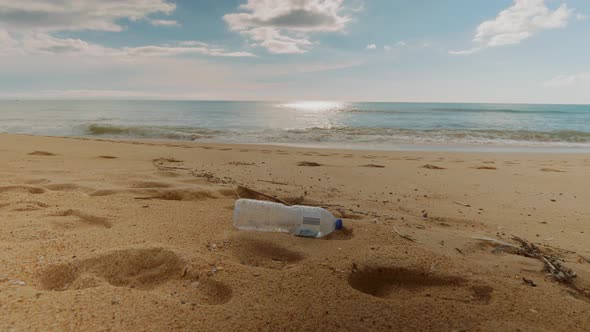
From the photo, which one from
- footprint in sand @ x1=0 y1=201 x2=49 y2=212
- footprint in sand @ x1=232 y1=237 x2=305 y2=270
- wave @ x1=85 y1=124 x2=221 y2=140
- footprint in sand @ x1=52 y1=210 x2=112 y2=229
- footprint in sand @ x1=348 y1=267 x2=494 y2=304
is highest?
footprint in sand @ x1=0 y1=201 x2=49 y2=212

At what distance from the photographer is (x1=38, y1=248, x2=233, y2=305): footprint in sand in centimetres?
139

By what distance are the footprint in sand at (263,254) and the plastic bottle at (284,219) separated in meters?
0.26

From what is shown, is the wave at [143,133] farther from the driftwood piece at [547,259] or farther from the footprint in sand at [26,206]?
the driftwood piece at [547,259]

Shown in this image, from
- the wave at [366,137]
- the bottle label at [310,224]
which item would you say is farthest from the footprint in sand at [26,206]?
the wave at [366,137]

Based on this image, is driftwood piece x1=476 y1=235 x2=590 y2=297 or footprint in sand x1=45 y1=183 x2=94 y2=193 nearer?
driftwood piece x1=476 y1=235 x2=590 y2=297

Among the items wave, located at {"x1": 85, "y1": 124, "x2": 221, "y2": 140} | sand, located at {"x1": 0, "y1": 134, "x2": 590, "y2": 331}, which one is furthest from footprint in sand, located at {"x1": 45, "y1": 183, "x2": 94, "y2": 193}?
wave, located at {"x1": 85, "y1": 124, "x2": 221, "y2": 140}

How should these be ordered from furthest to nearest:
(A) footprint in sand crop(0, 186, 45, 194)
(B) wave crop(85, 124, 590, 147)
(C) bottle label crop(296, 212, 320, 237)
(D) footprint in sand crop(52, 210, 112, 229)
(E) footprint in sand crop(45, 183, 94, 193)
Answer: (B) wave crop(85, 124, 590, 147) < (E) footprint in sand crop(45, 183, 94, 193) < (A) footprint in sand crop(0, 186, 45, 194) < (C) bottle label crop(296, 212, 320, 237) < (D) footprint in sand crop(52, 210, 112, 229)

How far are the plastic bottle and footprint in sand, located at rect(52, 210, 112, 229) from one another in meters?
0.85

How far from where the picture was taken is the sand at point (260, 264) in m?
1.25

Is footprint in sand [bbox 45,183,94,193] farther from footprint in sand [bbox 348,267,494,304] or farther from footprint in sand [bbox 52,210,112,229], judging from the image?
footprint in sand [bbox 348,267,494,304]

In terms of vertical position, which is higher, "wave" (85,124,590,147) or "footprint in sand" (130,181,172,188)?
"footprint in sand" (130,181,172,188)

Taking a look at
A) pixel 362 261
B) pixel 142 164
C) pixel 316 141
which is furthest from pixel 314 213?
pixel 316 141

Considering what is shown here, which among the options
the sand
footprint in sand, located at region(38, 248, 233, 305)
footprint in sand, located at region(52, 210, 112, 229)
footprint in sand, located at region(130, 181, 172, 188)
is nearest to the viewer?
the sand

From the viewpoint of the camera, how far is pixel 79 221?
2135 mm
